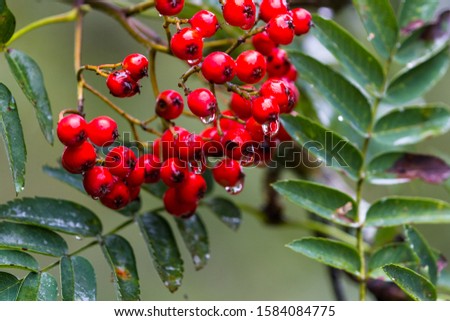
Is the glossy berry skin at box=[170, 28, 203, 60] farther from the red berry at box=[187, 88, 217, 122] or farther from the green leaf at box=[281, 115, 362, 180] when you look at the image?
the green leaf at box=[281, 115, 362, 180]

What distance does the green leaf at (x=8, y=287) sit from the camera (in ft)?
4.66

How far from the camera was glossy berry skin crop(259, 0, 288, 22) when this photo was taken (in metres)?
1.59

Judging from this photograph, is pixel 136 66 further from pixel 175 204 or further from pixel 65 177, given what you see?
pixel 65 177

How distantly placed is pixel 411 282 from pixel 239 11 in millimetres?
746

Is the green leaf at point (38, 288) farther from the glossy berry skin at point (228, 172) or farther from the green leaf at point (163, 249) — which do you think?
the glossy berry skin at point (228, 172)

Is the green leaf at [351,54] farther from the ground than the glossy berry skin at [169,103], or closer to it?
farther from the ground

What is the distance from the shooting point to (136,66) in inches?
57.1

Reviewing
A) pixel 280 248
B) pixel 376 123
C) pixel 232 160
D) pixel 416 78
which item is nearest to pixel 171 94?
pixel 232 160

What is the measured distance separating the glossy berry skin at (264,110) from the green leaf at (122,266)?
495mm

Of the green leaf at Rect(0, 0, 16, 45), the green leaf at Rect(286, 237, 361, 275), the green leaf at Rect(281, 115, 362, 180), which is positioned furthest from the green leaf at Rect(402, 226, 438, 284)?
the green leaf at Rect(0, 0, 16, 45)

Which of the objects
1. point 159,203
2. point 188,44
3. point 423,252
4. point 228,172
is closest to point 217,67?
point 188,44

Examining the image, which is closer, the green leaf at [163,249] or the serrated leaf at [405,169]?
the green leaf at [163,249]

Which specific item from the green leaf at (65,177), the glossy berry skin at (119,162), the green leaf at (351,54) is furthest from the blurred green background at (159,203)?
the glossy berry skin at (119,162)
